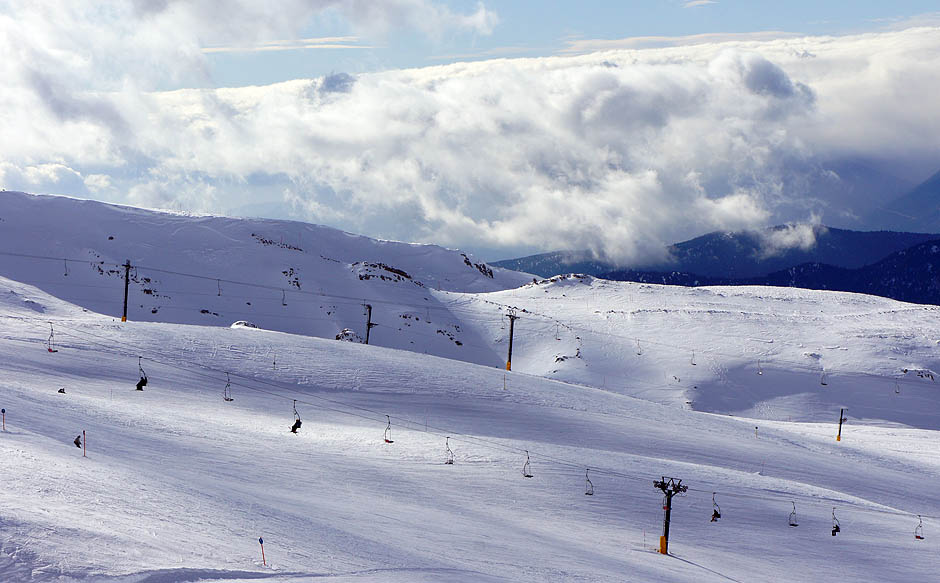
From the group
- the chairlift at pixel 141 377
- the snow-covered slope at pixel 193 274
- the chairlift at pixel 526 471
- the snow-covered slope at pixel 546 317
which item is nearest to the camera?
the chairlift at pixel 526 471

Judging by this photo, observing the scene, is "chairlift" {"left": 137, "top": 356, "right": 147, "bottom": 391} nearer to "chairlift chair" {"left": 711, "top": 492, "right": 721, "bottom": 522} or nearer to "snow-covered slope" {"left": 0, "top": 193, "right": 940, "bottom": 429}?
"chairlift chair" {"left": 711, "top": 492, "right": 721, "bottom": 522}

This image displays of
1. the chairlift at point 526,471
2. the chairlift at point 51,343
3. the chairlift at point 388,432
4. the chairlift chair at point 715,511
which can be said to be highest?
the chairlift at point 51,343

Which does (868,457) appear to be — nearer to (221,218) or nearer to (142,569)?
(142,569)

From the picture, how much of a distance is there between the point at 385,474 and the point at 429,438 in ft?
25.2

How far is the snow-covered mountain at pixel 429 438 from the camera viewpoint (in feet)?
76.2

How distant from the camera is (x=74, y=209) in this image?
422ft

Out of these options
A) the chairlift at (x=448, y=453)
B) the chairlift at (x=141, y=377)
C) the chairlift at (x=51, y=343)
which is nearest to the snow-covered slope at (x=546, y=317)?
the chairlift at (x=51, y=343)

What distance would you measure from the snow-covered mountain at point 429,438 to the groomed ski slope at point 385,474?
0.16m

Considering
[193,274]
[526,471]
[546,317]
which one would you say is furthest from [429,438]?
[193,274]

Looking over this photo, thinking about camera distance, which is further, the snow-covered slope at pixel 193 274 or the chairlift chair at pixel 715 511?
the snow-covered slope at pixel 193 274

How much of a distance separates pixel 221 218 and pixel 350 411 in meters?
109

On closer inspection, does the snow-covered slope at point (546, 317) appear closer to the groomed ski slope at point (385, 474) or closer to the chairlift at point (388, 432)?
the groomed ski slope at point (385, 474)

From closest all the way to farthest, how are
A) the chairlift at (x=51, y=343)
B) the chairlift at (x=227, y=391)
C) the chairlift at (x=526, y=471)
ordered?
the chairlift at (x=526, y=471), the chairlift at (x=227, y=391), the chairlift at (x=51, y=343)

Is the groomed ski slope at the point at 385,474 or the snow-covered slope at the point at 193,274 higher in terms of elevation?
the snow-covered slope at the point at 193,274
